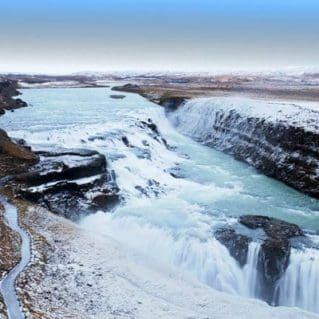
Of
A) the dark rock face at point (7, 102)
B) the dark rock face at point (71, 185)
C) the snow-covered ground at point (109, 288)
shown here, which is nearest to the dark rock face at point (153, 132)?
the dark rock face at point (7, 102)

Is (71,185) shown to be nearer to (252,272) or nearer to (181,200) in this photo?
(181,200)

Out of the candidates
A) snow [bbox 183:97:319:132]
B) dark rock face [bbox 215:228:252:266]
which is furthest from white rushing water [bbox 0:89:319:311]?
snow [bbox 183:97:319:132]

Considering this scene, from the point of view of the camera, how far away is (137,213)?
2294 cm

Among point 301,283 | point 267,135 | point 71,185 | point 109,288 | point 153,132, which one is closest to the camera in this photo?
point 109,288

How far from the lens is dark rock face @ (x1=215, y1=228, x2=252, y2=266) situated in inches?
737

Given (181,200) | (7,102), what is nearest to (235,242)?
(181,200)

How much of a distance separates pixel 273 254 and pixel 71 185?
10.6 meters

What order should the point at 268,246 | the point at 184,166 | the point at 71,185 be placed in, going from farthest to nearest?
the point at 184,166 → the point at 71,185 → the point at 268,246

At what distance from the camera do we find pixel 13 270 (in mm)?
14148

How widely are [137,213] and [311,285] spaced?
9259 millimetres

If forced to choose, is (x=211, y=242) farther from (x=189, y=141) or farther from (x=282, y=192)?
(x=189, y=141)

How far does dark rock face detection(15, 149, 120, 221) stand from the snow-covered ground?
3860 millimetres

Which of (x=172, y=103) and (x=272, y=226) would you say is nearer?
(x=272, y=226)

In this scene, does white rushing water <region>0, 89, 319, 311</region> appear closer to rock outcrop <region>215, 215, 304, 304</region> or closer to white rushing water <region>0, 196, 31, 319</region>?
rock outcrop <region>215, 215, 304, 304</region>
